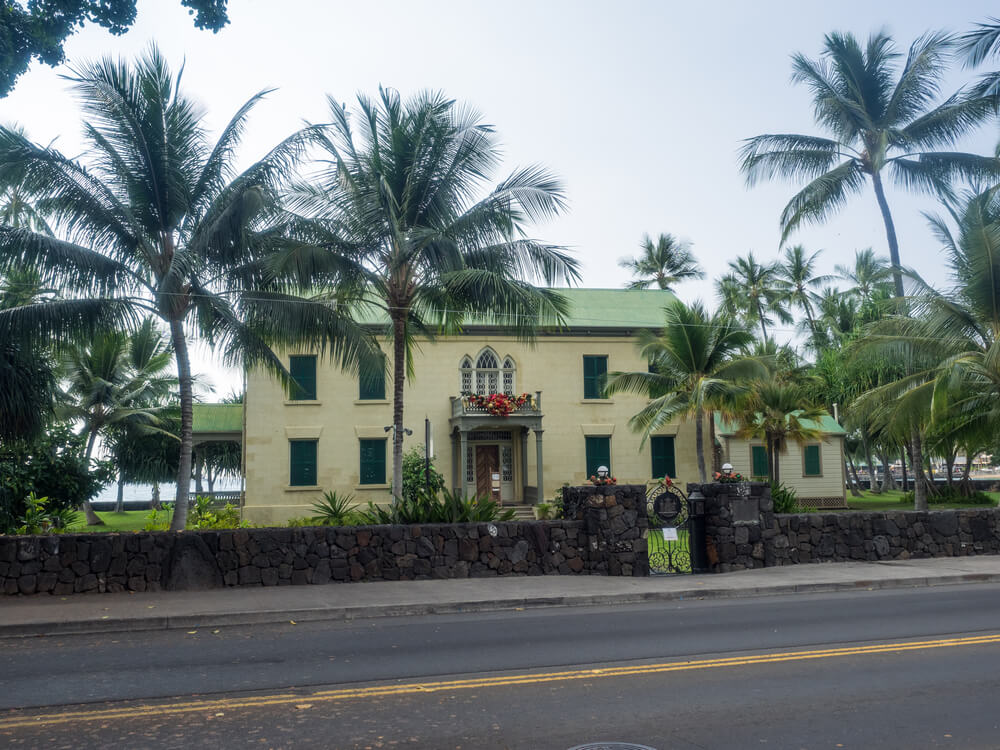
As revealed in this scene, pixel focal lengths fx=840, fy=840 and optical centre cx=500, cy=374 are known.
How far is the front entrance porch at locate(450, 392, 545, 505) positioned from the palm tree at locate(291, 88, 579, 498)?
9.18 meters

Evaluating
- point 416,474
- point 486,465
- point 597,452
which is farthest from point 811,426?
point 416,474

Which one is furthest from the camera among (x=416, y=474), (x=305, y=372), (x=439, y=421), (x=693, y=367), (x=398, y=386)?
(x=439, y=421)

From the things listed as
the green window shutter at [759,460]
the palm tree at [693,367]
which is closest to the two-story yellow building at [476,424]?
the green window shutter at [759,460]

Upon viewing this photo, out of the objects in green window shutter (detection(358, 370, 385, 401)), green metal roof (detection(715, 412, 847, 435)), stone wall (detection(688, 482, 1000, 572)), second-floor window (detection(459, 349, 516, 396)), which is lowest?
stone wall (detection(688, 482, 1000, 572))

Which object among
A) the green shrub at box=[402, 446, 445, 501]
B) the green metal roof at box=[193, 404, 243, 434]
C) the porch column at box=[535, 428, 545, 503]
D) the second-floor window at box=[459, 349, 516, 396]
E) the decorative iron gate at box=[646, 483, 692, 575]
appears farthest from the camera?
the green metal roof at box=[193, 404, 243, 434]

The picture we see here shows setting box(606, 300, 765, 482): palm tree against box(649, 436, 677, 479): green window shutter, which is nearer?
box(606, 300, 765, 482): palm tree

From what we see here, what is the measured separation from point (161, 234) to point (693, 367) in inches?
626

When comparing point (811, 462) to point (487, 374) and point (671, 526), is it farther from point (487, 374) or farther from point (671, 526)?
point (671, 526)

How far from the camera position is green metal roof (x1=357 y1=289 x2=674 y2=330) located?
30.0 m

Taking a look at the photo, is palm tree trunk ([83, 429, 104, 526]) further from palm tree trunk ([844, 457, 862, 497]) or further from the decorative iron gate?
palm tree trunk ([844, 457, 862, 497])

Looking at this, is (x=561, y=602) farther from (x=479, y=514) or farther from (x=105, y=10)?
(x=105, y=10)

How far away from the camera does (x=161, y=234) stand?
15188mm

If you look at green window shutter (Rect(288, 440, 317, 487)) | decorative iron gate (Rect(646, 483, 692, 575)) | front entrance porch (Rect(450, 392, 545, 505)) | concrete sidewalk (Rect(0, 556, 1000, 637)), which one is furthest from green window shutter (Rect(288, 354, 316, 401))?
concrete sidewalk (Rect(0, 556, 1000, 637))

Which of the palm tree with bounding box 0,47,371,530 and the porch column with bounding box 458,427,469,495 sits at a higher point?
the palm tree with bounding box 0,47,371,530
